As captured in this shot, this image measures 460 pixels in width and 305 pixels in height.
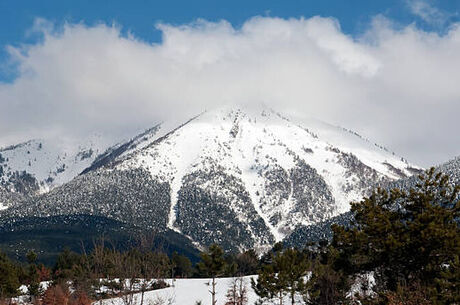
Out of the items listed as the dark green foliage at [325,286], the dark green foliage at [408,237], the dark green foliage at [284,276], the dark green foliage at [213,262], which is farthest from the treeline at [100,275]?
the dark green foliage at [408,237]

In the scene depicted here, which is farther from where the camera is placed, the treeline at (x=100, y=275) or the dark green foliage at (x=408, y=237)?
the treeline at (x=100, y=275)

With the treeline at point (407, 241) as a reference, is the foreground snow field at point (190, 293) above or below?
below

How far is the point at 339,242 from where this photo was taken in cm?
3212

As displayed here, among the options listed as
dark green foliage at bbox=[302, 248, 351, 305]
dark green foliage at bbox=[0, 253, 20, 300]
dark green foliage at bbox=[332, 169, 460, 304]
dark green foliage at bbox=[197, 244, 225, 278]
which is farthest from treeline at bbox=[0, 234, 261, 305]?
dark green foliage at bbox=[332, 169, 460, 304]

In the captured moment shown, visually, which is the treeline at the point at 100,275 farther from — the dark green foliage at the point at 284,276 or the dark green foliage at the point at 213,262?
the dark green foliage at the point at 284,276

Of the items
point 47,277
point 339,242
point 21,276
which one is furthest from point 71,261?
point 339,242

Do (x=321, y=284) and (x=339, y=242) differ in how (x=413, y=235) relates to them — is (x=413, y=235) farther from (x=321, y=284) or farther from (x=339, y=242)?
(x=321, y=284)

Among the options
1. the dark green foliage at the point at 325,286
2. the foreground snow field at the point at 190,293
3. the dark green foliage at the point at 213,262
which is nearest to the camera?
the dark green foliage at the point at 325,286

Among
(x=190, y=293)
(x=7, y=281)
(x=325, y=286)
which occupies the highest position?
(x=7, y=281)

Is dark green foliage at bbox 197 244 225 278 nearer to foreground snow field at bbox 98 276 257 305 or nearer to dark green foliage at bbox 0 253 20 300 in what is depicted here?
foreground snow field at bbox 98 276 257 305

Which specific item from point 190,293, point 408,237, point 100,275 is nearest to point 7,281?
point 100,275

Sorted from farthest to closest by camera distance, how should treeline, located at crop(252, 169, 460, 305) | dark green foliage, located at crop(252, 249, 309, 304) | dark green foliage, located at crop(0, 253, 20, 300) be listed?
dark green foliage, located at crop(0, 253, 20, 300) < dark green foliage, located at crop(252, 249, 309, 304) < treeline, located at crop(252, 169, 460, 305)

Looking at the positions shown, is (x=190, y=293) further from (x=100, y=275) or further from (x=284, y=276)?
(x=284, y=276)

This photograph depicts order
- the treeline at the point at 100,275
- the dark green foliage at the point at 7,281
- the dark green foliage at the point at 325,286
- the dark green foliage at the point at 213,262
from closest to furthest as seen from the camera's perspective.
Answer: the treeline at the point at 100,275, the dark green foliage at the point at 325,286, the dark green foliage at the point at 213,262, the dark green foliage at the point at 7,281
